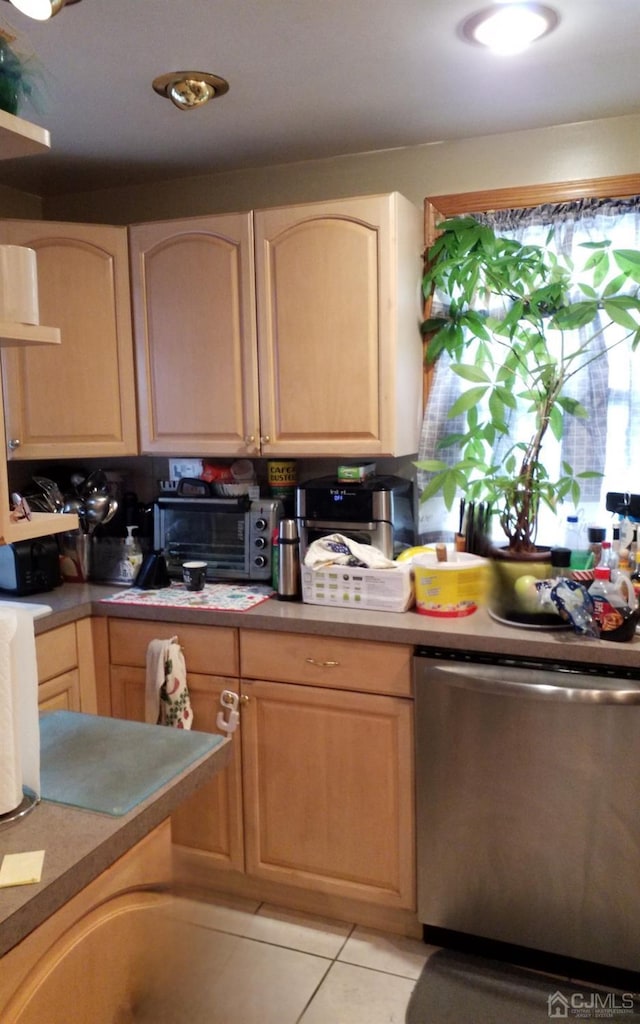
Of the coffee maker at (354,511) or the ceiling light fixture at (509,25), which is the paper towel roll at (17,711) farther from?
the ceiling light fixture at (509,25)

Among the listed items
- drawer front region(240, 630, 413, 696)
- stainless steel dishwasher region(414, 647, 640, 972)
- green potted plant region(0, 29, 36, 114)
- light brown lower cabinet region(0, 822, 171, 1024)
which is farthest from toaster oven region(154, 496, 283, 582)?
green potted plant region(0, 29, 36, 114)

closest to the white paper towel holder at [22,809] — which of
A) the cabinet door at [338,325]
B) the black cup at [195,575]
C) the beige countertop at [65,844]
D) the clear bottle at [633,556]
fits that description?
the beige countertop at [65,844]

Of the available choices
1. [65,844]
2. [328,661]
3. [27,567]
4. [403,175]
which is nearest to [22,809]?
[65,844]

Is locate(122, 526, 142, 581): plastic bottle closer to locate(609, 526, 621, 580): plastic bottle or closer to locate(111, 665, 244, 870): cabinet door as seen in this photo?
locate(111, 665, 244, 870): cabinet door

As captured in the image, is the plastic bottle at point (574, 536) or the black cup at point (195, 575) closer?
the plastic bottle at point (574, 536)

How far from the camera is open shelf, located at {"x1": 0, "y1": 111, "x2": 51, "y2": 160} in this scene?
1138 mm

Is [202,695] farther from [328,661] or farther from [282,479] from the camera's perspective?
[282,479]

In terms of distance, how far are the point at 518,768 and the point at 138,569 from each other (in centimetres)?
135

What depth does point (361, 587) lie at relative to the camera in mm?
2217

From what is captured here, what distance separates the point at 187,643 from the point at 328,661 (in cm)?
45

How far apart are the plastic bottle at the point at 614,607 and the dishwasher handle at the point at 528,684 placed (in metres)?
0.13

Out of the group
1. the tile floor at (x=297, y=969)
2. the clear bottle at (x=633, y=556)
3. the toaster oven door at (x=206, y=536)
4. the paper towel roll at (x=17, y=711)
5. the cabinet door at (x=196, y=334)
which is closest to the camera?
the paper towel roll at (x=17, y=711)

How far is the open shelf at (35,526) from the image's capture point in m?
1.20

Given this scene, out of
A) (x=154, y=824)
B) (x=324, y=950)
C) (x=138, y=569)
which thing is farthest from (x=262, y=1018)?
(x=138, y=569)
